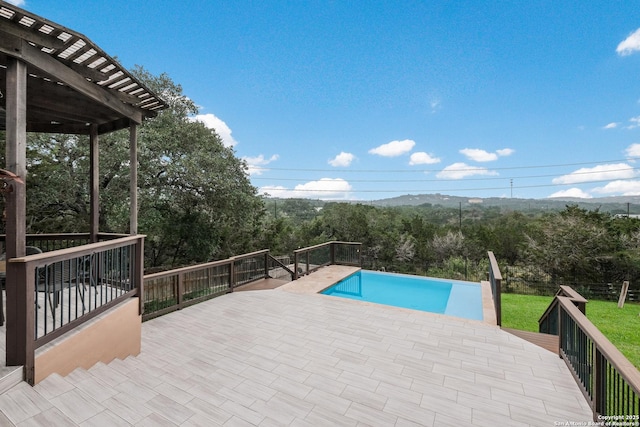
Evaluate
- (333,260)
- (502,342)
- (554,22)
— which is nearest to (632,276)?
(554,22)

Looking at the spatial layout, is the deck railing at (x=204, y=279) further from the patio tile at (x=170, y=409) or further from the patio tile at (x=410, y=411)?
the patio tile at (x=410, y=411)

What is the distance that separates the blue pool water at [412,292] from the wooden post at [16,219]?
5.56 metres

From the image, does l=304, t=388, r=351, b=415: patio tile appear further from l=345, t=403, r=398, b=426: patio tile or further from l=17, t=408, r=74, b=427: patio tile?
l=17, t=408, r=74, b=427: patio tile

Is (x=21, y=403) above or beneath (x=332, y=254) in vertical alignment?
above

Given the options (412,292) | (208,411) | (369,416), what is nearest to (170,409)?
(208,411)

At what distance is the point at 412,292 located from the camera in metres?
8.56

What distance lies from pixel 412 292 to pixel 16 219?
8.38 metres

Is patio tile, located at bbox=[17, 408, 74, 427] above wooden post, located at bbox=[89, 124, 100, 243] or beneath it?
beneath

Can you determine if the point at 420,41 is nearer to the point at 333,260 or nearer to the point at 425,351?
the point at 333,260

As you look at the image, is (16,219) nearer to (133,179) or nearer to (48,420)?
(48,420)

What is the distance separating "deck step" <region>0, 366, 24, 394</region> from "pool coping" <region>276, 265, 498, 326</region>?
15.5 feet

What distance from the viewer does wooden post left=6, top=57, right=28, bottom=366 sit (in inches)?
81.9

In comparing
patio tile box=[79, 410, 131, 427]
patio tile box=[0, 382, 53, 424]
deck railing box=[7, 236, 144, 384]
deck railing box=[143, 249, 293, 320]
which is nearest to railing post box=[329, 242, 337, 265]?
deck railing box=[143, 249, 293, 320]

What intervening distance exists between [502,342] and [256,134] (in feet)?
80.9
